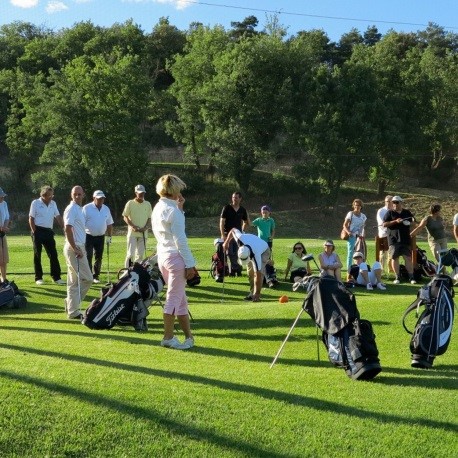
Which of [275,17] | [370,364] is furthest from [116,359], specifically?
[275,17]

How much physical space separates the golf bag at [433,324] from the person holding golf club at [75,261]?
5246 mm

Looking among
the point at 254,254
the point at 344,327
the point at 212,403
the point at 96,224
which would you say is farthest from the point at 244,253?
the point at 212,403

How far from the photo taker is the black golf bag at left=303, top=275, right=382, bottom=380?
686cm

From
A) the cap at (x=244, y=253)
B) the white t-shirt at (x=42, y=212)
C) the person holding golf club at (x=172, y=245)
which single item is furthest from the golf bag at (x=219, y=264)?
the person holding golf club at (x=172, y=245)

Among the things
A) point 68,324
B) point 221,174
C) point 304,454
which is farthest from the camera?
point 221,174

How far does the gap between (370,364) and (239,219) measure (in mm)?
9125

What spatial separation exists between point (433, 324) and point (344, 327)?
1.19 meters

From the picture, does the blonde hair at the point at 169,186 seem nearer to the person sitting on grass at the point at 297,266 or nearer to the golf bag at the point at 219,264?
the golf bag at the point at 219,264

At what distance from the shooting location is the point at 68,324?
10.5 m

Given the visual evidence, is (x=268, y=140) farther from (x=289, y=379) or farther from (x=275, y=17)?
(x=289, y=379)

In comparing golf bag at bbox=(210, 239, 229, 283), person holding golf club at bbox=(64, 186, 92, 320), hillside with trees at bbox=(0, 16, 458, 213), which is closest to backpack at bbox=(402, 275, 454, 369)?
person holding golf club at bbox=(64, 186, 92, 320)

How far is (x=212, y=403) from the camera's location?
5.73m

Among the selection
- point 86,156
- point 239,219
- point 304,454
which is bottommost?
point 304,454

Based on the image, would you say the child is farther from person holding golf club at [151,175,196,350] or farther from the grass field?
person holding golf club at [151,175,196,350]
